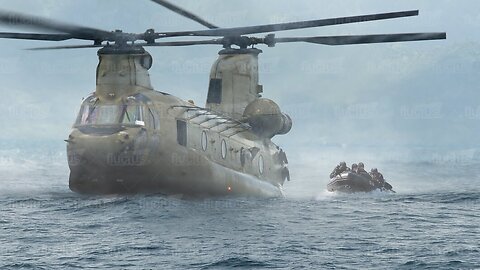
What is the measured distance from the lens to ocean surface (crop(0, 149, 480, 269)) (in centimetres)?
1691

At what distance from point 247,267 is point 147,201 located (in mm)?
9388

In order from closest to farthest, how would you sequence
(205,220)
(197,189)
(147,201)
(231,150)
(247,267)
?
(247,267)
(205,220)
(147,201)
(197,189)
(231,150)

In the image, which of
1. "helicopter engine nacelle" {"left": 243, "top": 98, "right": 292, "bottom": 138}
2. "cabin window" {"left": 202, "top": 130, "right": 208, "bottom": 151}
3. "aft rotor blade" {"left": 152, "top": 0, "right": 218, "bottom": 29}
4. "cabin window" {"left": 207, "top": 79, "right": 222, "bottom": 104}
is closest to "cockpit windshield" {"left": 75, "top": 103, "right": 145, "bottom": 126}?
"cabin window" {"left": 202, "top": 130, "right": 208, "bottom": 151}

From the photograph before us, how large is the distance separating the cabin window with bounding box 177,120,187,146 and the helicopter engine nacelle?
5.49 metres

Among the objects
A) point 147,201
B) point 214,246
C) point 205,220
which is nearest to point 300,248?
point 214,246

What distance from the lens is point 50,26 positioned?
23062 millimetres

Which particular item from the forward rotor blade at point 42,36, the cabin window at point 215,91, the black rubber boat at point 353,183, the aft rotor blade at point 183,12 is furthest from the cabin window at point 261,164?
the forward rotor blade at point 42,36

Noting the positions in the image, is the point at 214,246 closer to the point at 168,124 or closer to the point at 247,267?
the point at 247,267

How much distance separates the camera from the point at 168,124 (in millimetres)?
26438

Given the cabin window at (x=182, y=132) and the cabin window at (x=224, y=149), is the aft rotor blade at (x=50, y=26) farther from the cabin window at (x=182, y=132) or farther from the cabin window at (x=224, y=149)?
the cabin window at (x=224, y=149)

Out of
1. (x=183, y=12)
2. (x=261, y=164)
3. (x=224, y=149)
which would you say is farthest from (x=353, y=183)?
(x=183, y=12)

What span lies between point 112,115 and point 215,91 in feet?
26.2

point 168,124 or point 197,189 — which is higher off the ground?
point 168,124

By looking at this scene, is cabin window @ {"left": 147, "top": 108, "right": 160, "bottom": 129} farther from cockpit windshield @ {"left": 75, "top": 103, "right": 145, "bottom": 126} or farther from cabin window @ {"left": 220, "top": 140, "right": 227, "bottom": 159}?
cabin window @ {"left": 220, "top": 140, "right": 227, "bottom": 159}
